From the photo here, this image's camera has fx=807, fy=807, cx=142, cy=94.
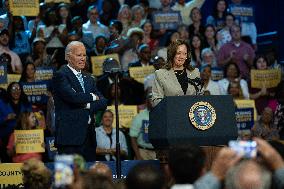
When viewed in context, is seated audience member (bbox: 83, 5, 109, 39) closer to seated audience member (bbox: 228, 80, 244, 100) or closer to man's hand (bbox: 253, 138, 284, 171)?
seated audience member (bbox: 228, 80, 244, 100)

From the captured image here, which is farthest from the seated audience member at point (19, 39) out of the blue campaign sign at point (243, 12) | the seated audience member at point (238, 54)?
the blue campaign sign at point (243, 12)

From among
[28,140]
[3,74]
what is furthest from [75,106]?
[3,74]

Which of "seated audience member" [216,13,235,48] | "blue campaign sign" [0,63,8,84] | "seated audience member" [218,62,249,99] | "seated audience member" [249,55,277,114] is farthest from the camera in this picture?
"seated audience member" [216,13,235,48]

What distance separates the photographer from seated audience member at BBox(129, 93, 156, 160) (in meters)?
10.4

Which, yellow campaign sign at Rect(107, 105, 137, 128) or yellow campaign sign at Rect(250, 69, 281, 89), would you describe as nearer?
yellow campaign sign at Rect(107, 105, 137, 128)

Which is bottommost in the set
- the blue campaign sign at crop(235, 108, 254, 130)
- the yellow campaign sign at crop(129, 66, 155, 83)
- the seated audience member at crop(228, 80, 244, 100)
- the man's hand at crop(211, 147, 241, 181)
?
the blue campaign sign at crop(235, 108, 254, 130)

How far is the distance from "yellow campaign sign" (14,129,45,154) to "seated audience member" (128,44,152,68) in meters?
2.13

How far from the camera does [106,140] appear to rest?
402 inches

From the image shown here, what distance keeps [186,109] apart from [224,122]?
37cm

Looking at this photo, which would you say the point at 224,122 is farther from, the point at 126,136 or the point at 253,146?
the point at 126,136

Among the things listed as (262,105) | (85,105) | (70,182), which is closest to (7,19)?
(262,105)

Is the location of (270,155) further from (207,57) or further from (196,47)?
(196,47)

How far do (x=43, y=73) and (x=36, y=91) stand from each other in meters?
0.40

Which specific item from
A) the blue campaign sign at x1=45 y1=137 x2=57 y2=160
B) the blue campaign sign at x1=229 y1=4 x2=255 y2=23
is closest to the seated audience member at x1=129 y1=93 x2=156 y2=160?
the blue campaign sign at x1=45 y1=137 x2=57 y2=160
